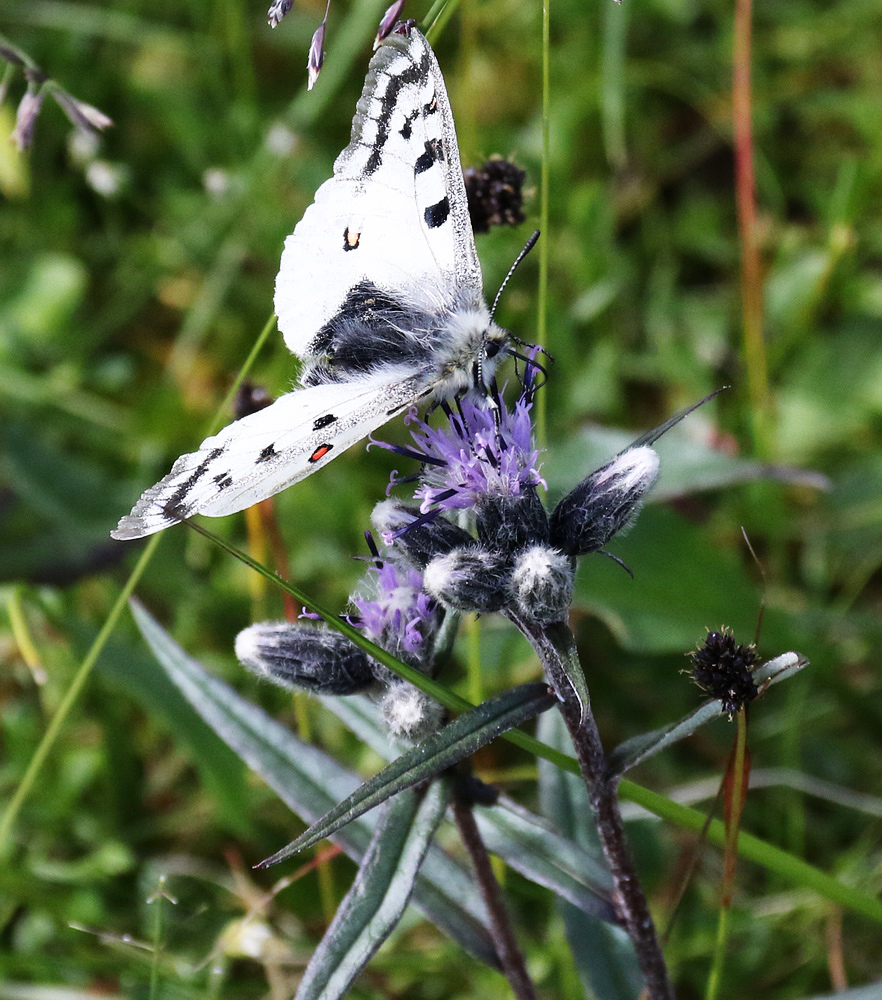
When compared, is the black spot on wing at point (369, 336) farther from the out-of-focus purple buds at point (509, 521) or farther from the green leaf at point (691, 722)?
the green leaf at point (691, 722)

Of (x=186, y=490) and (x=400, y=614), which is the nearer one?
(x=186, y=490)

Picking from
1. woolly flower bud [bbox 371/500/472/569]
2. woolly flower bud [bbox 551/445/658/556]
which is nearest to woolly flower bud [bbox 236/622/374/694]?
woolly flower bud [bbox 371/500/472/569]

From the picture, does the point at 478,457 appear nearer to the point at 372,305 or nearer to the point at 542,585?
the point at 542,585

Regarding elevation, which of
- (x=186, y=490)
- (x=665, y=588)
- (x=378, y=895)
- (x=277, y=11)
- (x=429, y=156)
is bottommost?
(x=378, y=895)

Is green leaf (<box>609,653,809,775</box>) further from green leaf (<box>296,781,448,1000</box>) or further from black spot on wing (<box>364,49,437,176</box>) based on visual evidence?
black spot on wing (<box>364,49,437,176</box>)

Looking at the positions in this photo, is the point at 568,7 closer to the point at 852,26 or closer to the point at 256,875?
the point at 852,26

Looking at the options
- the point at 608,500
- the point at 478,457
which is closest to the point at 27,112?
the point at 478,457

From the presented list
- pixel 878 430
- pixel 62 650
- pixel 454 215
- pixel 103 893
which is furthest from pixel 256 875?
pixel 878 430
